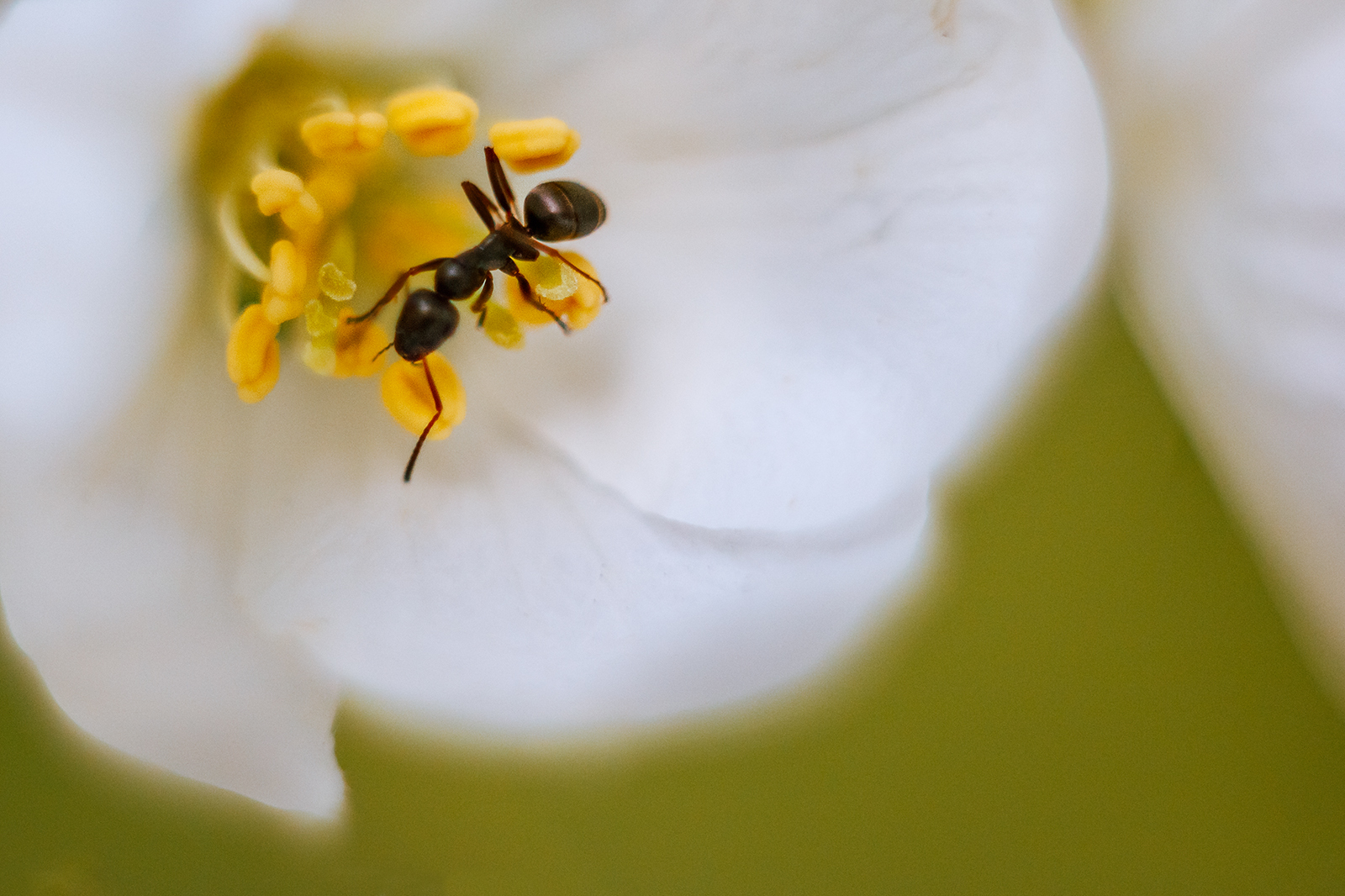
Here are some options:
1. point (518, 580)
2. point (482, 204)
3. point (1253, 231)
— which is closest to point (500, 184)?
point (482, 204)

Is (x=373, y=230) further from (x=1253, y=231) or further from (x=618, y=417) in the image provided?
(x=1253, y=231)

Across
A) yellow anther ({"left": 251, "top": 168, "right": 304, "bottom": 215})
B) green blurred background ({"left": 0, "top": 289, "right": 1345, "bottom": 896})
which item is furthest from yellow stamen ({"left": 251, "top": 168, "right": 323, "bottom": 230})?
green blurred background ({"left": 0, "top": 289, "right": 1345, "bottom": 896})

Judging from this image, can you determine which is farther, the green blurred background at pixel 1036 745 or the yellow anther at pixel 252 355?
the green blurred background at pixel 1036 745

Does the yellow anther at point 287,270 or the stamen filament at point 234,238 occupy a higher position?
the stamen filament at point 234,238

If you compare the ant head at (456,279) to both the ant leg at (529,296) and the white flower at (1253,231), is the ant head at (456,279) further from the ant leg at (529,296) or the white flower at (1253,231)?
the white flower at (1253,231)

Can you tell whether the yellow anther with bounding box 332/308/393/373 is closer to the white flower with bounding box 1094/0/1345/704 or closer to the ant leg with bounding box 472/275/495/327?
the ant leg with bounding box 472/275/495/327

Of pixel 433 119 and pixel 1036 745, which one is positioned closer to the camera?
pixel 433 119

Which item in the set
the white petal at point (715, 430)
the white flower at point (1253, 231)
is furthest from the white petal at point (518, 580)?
the white flower at point (1253, 231)

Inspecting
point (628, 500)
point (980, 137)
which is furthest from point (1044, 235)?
point (628, 500)
